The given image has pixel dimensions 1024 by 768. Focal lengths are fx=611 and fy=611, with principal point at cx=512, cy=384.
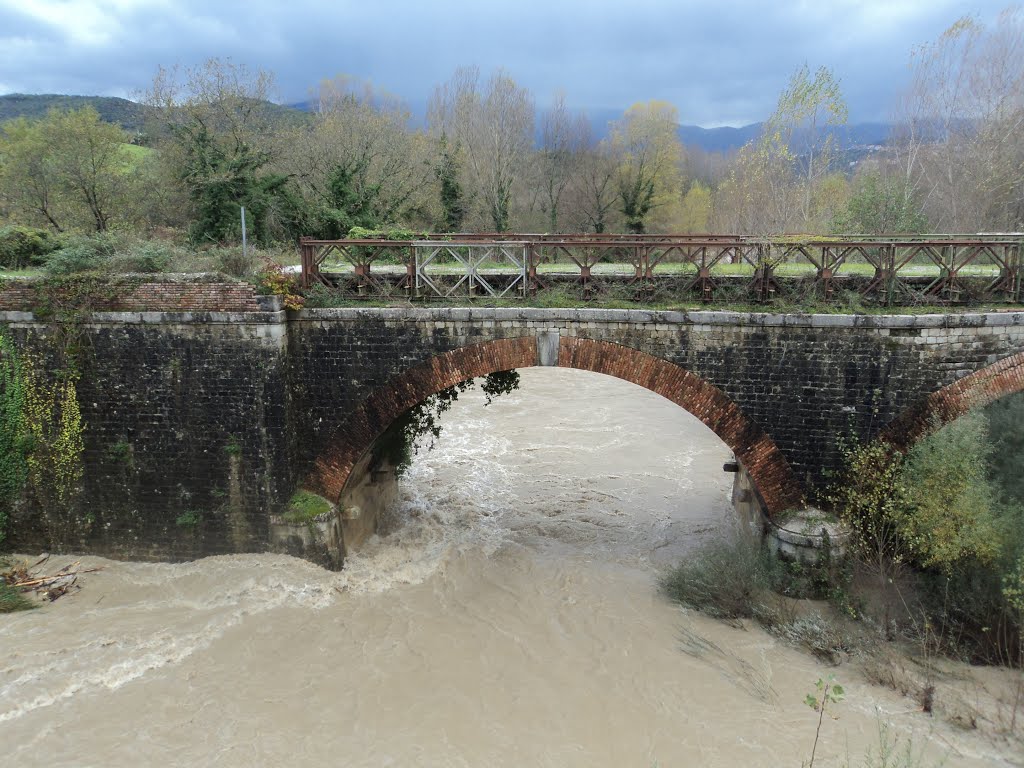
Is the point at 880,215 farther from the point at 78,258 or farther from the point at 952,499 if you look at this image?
→ the point at 78,258

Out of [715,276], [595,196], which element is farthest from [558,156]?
[715,276]

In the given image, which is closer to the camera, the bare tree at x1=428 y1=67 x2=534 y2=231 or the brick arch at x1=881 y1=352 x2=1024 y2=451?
the brick arch at x1=881 y1=352 x2=1024 y2=451

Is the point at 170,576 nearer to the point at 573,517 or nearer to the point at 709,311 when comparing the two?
the point at 573,517

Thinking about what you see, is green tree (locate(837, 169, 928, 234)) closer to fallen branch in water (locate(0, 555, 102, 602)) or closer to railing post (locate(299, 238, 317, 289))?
railing post (locate(299, 238, 317, 289))

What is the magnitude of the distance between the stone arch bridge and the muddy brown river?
1.15m

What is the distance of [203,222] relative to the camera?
17.7 metres

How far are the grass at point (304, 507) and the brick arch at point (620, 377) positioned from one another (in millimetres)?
1314

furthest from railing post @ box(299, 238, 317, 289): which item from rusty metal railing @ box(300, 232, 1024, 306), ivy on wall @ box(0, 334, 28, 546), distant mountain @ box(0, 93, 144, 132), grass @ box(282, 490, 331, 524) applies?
distant mountain @ box(0, 93, 144, 132)

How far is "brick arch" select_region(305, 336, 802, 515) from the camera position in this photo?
9500mm

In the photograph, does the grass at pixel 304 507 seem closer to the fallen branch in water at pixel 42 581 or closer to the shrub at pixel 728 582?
the fallen branch in water at pixel 42 581

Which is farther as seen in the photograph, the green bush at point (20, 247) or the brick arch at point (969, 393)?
the green bush at point (20, 247)

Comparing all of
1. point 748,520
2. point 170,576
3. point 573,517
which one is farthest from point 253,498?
A: point 748,520

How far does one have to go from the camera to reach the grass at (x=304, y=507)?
10070mm

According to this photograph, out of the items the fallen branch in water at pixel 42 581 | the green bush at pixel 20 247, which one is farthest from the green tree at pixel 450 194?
the fallen branch in water at pixel 42 581
